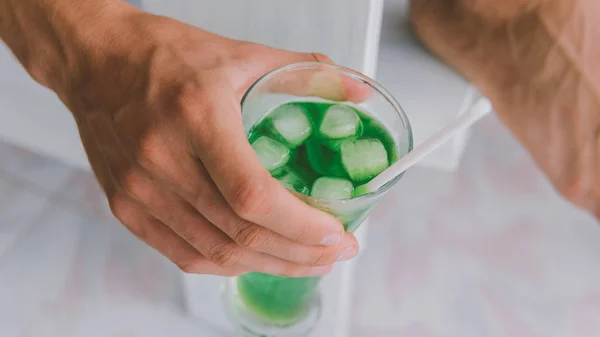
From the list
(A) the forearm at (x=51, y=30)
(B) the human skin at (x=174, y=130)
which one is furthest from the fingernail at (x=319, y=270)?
(A) the forearm at (x=51, y=30)

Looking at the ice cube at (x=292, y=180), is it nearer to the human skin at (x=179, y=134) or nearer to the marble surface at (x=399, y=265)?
the human skin at (x=179, y=134)

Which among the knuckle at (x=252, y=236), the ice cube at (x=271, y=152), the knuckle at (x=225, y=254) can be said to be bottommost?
the knuckle at (x=225, y=254)

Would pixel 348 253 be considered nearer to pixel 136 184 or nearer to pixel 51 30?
pixel 136 184

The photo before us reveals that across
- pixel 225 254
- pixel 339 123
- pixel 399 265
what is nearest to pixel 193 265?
pixel 225 254

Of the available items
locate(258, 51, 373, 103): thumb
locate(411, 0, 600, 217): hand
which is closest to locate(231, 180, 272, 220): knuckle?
locate(258, 51, 373, 103): thumb

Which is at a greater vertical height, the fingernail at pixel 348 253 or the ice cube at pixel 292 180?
the ice cube at pixel 292 180

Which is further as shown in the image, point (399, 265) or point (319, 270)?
point (399, 265)

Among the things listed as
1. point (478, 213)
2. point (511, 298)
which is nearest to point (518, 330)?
point (511, 298)
